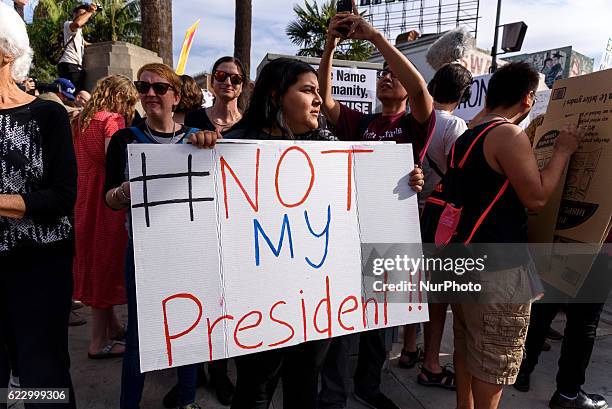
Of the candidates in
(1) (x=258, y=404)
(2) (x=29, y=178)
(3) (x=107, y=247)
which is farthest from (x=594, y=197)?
(3) (x=107, y=247)

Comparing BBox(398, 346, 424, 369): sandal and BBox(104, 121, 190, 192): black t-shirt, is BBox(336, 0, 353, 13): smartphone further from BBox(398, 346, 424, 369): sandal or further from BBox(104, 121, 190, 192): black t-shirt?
BBox(398, 346, 424, 369): sandal

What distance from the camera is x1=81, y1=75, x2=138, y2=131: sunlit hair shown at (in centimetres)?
256

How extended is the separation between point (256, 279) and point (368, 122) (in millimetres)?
1272

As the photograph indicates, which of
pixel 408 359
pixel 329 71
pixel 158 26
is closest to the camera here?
pixel 329 71

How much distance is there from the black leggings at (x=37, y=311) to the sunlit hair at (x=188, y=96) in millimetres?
1507

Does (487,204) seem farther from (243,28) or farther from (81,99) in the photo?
(243,28)

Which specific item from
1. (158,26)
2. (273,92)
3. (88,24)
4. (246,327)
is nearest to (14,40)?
(273,92)

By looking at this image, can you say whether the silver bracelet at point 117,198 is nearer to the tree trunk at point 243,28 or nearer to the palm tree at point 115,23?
the tree trunk at point 243,28

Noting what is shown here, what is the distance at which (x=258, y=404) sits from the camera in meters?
1.51

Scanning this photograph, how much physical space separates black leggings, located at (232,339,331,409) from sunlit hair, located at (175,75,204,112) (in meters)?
1.89

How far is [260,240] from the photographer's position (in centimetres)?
137

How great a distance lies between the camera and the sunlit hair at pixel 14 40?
136 cm

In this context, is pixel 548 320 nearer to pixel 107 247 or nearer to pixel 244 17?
pixel 107 247

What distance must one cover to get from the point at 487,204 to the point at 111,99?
2.24m
